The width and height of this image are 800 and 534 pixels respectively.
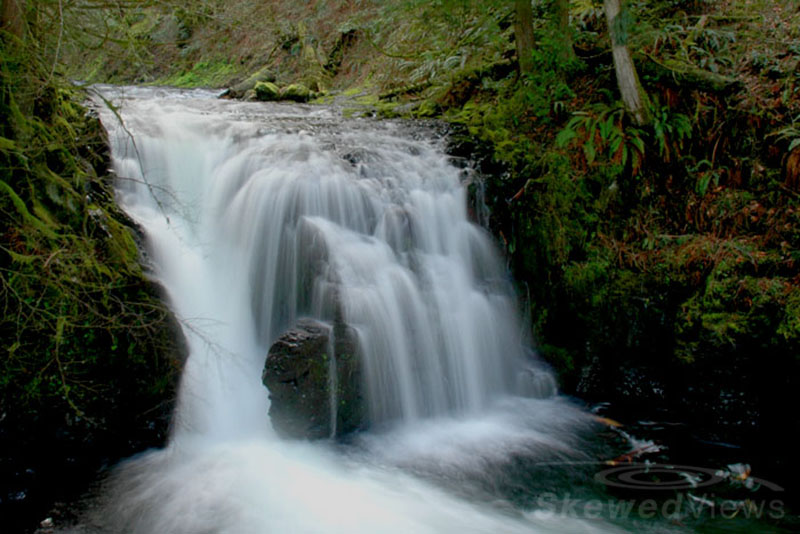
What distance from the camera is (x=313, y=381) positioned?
447 cm

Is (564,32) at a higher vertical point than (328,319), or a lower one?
higher

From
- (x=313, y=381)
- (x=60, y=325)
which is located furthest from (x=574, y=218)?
(x=60, y=325)

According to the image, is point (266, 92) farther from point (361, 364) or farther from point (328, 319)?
point (361, 364)

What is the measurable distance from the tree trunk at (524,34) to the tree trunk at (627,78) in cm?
134

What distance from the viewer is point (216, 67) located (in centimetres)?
1844

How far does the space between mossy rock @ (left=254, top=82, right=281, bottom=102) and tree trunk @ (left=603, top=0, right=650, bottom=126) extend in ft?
27.5

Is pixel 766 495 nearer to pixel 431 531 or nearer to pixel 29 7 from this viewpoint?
pixel 431 531

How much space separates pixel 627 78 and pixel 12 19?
234 inches

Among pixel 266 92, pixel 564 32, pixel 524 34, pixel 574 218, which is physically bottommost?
pixel 574 218

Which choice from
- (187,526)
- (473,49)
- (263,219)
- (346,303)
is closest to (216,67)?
(473,49)

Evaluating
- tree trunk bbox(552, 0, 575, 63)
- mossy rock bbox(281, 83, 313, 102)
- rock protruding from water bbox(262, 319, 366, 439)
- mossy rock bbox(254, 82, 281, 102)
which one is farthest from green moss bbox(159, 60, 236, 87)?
rock protruding from water bbox(262, 319, 366, 439)

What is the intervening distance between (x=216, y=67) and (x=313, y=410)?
17322 millimetres

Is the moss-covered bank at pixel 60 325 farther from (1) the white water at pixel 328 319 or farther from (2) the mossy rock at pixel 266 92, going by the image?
(2) the mossy rock at pixel 266 92

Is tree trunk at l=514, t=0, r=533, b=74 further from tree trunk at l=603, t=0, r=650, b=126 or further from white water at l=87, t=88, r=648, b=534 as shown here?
white water at l=87, t=88, r=648, b=534
